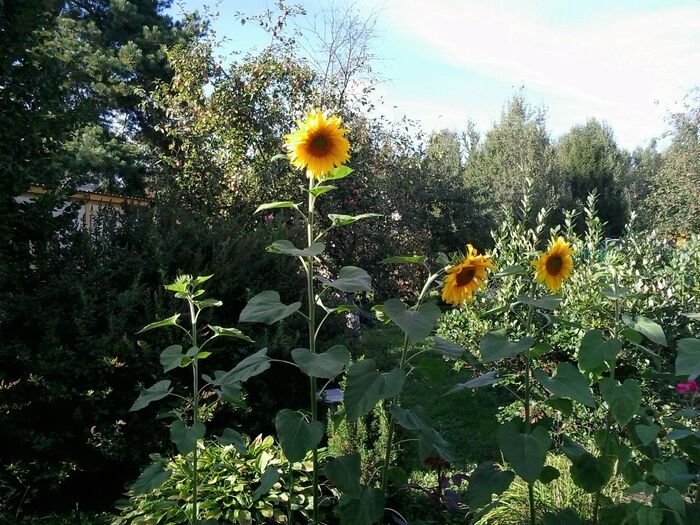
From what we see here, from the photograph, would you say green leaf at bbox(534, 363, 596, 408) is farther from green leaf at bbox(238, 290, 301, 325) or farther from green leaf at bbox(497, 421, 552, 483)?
green leaf at bbox(238, 290, 301, 325)

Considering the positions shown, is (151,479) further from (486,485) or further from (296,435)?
(486,485)

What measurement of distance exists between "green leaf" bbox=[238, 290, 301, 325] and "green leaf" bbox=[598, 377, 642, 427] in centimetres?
93

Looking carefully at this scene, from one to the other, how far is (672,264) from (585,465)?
124 inches

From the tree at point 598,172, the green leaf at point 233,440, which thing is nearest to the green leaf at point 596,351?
the green leaf at point 233,440

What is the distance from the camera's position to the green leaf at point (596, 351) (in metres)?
1.71

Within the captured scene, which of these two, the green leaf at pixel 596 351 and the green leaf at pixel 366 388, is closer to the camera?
the green leaf at pixel 366 388

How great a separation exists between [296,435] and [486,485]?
1.88 feet

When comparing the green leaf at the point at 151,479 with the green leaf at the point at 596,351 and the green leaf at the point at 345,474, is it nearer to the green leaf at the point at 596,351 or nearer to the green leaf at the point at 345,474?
the green leaf at the point at 345,474

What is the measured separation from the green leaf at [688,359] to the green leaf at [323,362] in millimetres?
865

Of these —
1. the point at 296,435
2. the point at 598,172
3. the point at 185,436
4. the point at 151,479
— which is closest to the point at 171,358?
the point at 185,436

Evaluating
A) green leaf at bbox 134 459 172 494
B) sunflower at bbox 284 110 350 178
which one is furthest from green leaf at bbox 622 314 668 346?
green leaf at bbox 134 459 172 494

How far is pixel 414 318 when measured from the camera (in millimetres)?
1539

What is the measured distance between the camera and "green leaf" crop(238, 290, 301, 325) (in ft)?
5.22

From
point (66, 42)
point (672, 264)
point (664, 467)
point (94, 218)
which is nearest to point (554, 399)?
point (664, 467)
